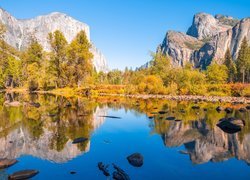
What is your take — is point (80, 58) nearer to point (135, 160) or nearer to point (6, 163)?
point (6, 163)

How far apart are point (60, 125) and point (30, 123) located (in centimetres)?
284

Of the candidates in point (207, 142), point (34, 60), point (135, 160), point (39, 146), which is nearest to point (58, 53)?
point (34, 60)

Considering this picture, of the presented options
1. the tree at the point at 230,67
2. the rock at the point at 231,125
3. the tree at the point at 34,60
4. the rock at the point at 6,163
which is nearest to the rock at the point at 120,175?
the rock at the point at 6,163

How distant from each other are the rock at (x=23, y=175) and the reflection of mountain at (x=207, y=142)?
7.87 metres

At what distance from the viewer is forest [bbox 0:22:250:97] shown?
56.9 metres

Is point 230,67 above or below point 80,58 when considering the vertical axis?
below

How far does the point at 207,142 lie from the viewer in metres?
15.5

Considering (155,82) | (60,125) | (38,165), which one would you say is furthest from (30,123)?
(155,82)

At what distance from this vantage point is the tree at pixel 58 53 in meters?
69.8

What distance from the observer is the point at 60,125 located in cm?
1972

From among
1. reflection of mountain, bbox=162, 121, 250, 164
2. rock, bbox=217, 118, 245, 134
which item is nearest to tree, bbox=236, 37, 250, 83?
rock, bbox=217, 118, 245, 134

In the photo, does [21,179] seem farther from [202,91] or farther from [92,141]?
[202,91]

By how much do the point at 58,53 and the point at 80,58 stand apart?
809cm

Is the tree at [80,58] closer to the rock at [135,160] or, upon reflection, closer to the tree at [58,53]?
the tree at [58,53]
